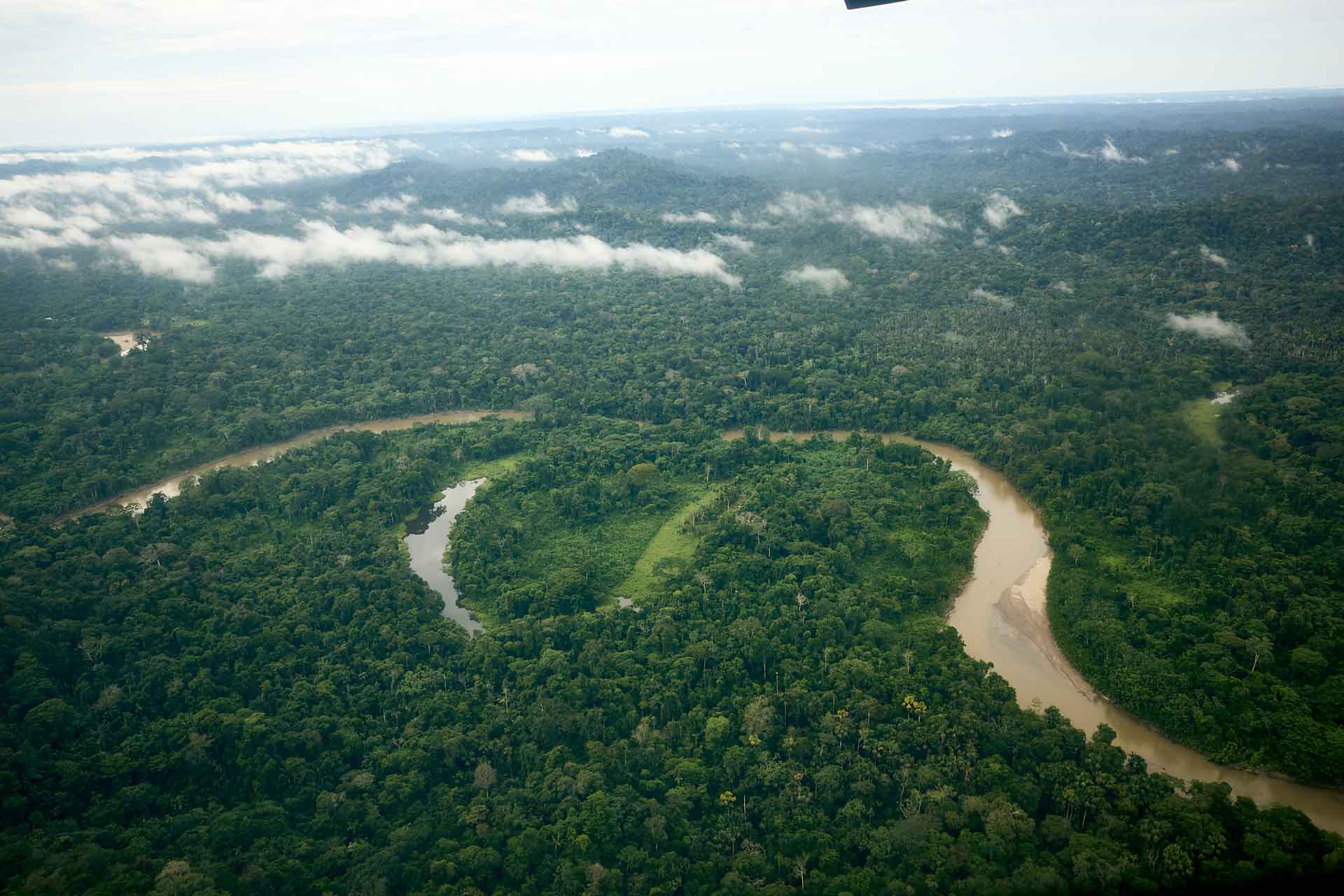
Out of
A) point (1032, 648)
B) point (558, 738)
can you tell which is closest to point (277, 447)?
point (558, 738)

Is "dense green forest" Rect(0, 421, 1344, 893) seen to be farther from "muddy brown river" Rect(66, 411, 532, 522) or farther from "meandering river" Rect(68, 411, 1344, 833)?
"muddy brown river" Rect(66, 411, 532, 522)

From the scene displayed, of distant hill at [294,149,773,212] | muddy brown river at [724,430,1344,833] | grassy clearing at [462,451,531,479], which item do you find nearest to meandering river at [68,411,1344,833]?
muddy brown river at [724,430,1344,833]

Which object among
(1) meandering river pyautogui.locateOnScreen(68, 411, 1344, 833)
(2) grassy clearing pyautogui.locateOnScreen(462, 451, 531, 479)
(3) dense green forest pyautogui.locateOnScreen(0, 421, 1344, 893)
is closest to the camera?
(3) dense green forest pyautogui.locateOnScreen(0, 421, 1344, 893)

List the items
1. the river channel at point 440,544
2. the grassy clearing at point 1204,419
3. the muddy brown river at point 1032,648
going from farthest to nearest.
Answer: the grassy clearing at point 1204,419 < the river channel at point 440,544 < the muddy brown river at point 1032,648

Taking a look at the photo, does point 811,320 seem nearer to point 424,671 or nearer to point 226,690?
point 424,671

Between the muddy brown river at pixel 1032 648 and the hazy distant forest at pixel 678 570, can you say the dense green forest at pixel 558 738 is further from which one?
the muddy brown river at pixel 1032 648

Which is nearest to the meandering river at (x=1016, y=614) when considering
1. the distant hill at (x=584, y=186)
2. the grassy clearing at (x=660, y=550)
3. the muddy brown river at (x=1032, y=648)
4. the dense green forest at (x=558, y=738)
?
the muddy brown river at (x=1032, y=648)

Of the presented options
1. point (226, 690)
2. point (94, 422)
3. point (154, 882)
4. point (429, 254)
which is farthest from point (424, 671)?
point (429, 254)
